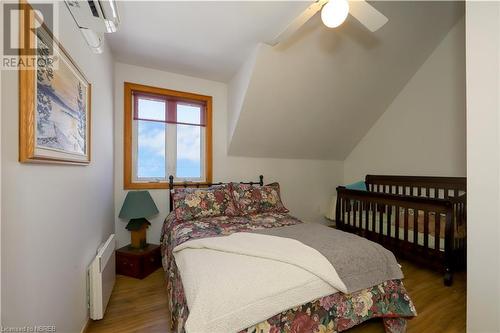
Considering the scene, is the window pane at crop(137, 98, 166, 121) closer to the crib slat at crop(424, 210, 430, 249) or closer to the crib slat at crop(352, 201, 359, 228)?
the crib slat at crop(352, 201, 359, 228)

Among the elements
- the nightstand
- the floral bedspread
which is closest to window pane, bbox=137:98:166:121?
the nightstand

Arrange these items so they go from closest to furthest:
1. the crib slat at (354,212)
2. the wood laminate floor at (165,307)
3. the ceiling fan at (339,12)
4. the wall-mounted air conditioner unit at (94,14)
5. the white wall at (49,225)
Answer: the white wall at (49,225) → the wall-mounted air conditioner unit at (94,14) → the ceiling fan at (339,12) → the wood laminate floor at (165,307) → the crib slat at (354,212)

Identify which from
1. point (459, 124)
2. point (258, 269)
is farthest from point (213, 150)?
point (459, 124)

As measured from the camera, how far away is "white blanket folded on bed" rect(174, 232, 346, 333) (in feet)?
3.10

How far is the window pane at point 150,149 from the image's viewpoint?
2.66 meters

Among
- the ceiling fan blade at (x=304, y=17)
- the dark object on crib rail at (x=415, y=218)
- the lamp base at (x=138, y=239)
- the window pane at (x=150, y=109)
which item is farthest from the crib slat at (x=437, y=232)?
the window pane at (x=150, y=109)

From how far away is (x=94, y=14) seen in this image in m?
1.15

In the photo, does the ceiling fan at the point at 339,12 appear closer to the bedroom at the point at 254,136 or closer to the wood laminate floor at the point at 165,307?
the bedroom at the point at 254,136

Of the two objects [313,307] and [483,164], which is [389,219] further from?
[313,307]

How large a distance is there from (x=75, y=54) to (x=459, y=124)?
389 centimetres

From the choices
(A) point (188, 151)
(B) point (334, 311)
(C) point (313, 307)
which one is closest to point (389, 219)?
(B) point (334, 311)

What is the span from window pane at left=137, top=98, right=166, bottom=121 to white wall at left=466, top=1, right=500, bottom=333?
2.84 metres

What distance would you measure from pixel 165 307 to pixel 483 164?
2380 millimetres

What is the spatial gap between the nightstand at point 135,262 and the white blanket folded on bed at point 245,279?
980mm
